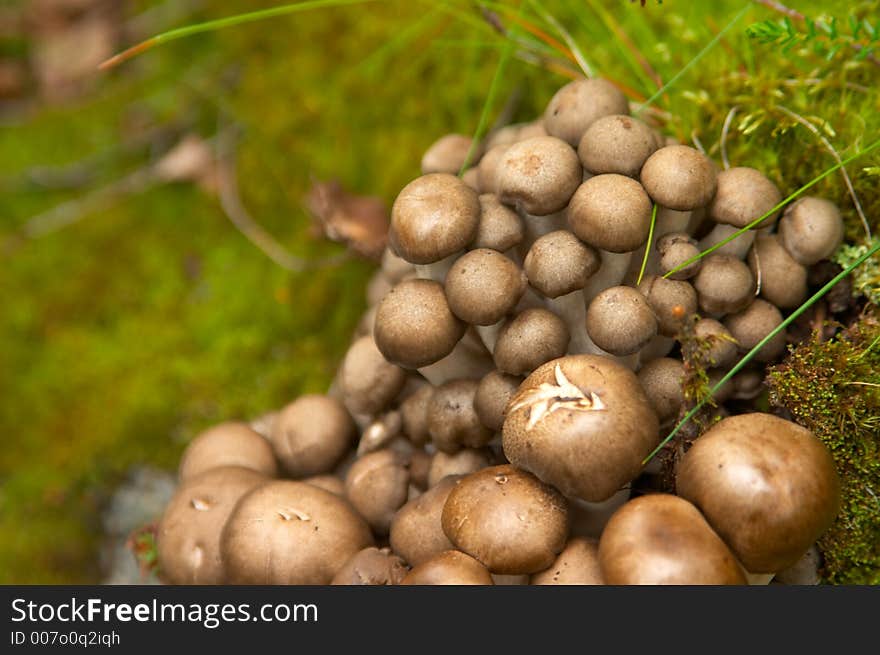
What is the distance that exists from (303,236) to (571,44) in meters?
1.62

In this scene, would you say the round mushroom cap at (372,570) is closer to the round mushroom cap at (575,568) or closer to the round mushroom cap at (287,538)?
the round mushroom cap at (287,538)

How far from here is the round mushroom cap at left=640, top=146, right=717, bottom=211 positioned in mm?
→ 2369

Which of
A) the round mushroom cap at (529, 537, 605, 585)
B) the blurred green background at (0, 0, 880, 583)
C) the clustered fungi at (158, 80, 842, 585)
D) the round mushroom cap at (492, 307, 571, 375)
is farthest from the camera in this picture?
the blurred green background at (0, 0, 880, 583)

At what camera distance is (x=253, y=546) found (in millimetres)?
2508

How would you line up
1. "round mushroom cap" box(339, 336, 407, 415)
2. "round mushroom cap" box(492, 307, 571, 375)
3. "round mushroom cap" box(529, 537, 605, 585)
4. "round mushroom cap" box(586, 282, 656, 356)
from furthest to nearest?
"round mushroom cap" box(339, 336, 407, 415)
"round mushroom cap" box(492, 307, 571, 375)
"round mushroom cap" box(586, 282, 656, 356)
"round mushroom cap" box(529, 537, 605, 585)

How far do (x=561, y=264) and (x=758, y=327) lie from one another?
2.30 feet

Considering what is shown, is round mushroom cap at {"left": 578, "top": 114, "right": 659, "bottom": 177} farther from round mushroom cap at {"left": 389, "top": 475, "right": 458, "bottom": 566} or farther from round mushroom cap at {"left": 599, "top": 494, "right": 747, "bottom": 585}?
round mushroom cap at {"left": 389, "top": 475, "right": 458, "bottom": 566}

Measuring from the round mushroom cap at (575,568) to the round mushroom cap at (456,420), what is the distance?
1.74 ft

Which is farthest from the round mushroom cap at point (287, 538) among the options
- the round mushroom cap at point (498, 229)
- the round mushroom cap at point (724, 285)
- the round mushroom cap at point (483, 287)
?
the round mushroom cap at point (724, 285)

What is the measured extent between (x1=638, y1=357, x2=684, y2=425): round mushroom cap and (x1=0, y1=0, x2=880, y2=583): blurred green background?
3.16ft

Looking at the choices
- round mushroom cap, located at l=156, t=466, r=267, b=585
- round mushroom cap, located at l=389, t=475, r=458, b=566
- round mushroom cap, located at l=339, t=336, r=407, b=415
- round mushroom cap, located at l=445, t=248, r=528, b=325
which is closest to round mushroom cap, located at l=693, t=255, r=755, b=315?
round mushroom cap, located at l=445, t=248, r=528, b=325

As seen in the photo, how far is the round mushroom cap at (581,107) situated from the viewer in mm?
2629

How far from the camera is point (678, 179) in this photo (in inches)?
93.1

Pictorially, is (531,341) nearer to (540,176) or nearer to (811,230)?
(540,176)
